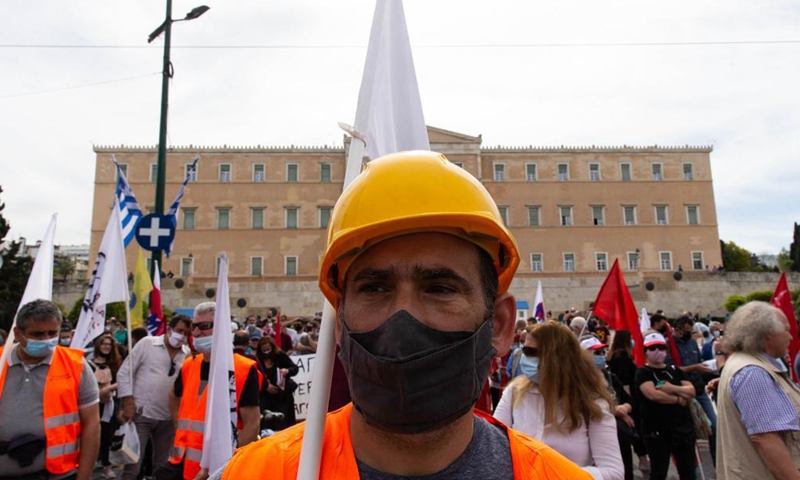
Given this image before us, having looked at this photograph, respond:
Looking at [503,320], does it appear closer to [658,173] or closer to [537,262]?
[537,262]

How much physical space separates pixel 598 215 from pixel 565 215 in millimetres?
3099

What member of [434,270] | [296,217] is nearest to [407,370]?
[434,270]

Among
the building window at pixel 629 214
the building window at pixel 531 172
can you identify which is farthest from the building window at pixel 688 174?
the building window at pixel 531 172

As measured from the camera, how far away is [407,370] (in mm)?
1299

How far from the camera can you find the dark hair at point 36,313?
4113 mm

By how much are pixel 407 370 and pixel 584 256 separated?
188 ft

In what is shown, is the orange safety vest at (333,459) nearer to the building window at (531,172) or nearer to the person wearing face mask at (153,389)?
the person wearing face mask at (153,389)

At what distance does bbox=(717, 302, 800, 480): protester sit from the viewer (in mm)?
3262

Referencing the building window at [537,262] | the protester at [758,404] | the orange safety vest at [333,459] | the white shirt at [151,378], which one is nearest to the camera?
the orange safety vest at [333,459]

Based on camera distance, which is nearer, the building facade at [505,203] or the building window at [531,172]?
the building facade at [505,203]

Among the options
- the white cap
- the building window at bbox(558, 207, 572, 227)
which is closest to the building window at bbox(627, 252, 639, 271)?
the building window at bbox(558, 207, 572, 227)

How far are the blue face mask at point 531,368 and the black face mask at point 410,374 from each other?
2635mm

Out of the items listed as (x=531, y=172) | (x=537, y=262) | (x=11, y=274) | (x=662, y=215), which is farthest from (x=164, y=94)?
(x=662, y=215)

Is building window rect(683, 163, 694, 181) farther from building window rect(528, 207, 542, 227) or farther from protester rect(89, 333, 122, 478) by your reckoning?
protester rect(89, 333, 122, 478)
